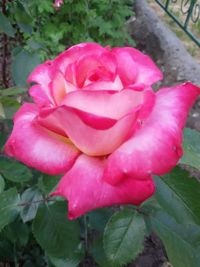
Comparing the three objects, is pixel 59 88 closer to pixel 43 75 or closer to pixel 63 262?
pixel 43 75

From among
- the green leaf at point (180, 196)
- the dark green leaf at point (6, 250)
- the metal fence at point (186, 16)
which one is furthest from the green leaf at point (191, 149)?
the metal fence at point (186, 16)

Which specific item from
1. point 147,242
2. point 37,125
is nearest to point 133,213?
point 37,125

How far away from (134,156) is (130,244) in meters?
0.25

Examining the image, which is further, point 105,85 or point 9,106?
point 9,106

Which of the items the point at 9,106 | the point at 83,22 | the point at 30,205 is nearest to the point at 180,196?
the point at 30,205

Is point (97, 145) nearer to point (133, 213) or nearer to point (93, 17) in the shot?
point (133, 213)

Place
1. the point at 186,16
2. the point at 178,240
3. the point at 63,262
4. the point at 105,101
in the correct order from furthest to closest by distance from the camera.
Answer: the point at 186,16
the point at 63,262
the point at 178,240
the point at 105,101

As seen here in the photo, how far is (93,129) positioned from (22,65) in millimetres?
636

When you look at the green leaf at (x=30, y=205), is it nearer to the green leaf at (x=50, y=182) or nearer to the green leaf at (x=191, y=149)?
the green leaf at (x=50, y=182)

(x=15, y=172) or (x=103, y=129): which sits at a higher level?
(x=103, y=129)

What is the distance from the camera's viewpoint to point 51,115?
49 cm

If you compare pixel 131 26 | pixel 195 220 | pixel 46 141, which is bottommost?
pixel 131 26

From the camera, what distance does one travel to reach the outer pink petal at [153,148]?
1.53ft

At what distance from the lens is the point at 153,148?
18.9 inches
